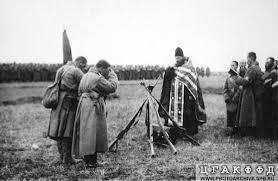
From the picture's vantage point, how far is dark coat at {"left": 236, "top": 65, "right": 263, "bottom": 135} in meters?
8.81

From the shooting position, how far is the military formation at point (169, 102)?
650cm

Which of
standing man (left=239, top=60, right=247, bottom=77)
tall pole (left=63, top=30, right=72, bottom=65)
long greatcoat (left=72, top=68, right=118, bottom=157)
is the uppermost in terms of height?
tall pole (left=63, top=30, right=72, bottom=65)

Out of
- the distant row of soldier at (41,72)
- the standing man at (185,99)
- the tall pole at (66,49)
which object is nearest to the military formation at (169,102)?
the standing man at (185,99)

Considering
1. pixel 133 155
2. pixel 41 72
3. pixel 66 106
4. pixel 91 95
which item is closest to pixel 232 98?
pixel 133 155

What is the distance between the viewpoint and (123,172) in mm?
6312

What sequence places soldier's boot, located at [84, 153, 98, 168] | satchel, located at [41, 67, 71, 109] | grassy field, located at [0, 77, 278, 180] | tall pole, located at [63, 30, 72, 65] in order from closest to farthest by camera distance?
grassy field, located at [0, 77, 278, 180], soldier's boot, located at [84, 153, 98, 168], satchel, located at [41, 67, 71, 109], tall pole, located at [63, 30, 72, 65]

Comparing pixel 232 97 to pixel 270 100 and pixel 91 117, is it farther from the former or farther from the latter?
pixel 91 117

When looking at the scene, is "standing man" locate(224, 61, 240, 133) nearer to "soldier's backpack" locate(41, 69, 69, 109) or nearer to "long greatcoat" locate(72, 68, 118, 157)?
"long greatcoat" locate(72, 68, 118, 157)

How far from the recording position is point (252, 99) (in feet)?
29.2

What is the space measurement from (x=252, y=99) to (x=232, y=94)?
79 centimetres

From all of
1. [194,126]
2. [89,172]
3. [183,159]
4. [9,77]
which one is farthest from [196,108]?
[9,77]

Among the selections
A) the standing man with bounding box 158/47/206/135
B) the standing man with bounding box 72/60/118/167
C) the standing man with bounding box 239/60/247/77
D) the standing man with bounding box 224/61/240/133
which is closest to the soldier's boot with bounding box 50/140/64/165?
the standing man with bounding box 72/60/118/167

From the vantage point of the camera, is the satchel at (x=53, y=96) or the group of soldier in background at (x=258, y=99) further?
the group of soldier in background at (x=258, y=99)

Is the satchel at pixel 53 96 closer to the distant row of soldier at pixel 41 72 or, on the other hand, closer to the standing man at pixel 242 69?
the standing man at pixel 242 69
